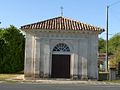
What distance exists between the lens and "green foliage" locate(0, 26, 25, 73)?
4697 cm

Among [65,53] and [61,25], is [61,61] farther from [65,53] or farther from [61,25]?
[61,25]

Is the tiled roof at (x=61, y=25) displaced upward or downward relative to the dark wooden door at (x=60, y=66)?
upward

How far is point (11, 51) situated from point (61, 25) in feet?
46.6

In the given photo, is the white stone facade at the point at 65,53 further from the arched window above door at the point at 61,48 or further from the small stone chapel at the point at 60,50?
the arched window above door at the point at 61,48

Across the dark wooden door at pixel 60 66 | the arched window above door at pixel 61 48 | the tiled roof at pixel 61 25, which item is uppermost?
the tiled roof at pixel 61 25

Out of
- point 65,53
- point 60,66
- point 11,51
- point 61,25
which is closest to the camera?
point 65,53

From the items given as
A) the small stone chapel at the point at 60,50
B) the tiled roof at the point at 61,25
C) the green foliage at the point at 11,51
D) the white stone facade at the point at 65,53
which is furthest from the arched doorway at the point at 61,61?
the green foliage at the point at 11,51

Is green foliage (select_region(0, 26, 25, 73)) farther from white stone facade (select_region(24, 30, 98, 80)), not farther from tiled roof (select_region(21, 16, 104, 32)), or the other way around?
white stone facade (select_region(24, 30, 98, 80))

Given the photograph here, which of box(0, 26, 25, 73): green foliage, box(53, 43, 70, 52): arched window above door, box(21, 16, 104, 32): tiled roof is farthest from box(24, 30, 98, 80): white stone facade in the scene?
box(0, 26, 25, 73): green foliage

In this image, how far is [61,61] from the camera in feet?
112

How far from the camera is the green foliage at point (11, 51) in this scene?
154 ft

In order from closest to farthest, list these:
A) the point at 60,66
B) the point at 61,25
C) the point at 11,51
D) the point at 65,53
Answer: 1. the point at 65,53
2. the point at 60,66
3. the point at 61,25
4. the point at 11,51

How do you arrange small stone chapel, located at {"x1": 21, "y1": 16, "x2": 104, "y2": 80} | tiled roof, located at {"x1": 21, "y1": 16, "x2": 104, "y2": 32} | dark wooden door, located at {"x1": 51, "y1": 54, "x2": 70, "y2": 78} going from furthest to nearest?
dark wooden door, located at {"x1": 51, "y1": 54, "x2": 70, "y2": 78}
tiled roof, located at {"x1": 21, "y1": 16, "x2": 104, "y2": 32}
small stone chapel, located at {"x1": 21, "y1": 16, "x2": 104, "y2": 80}

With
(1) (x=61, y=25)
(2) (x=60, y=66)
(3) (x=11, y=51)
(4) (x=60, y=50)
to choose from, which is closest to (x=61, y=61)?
(2) (x=60, y=66)
